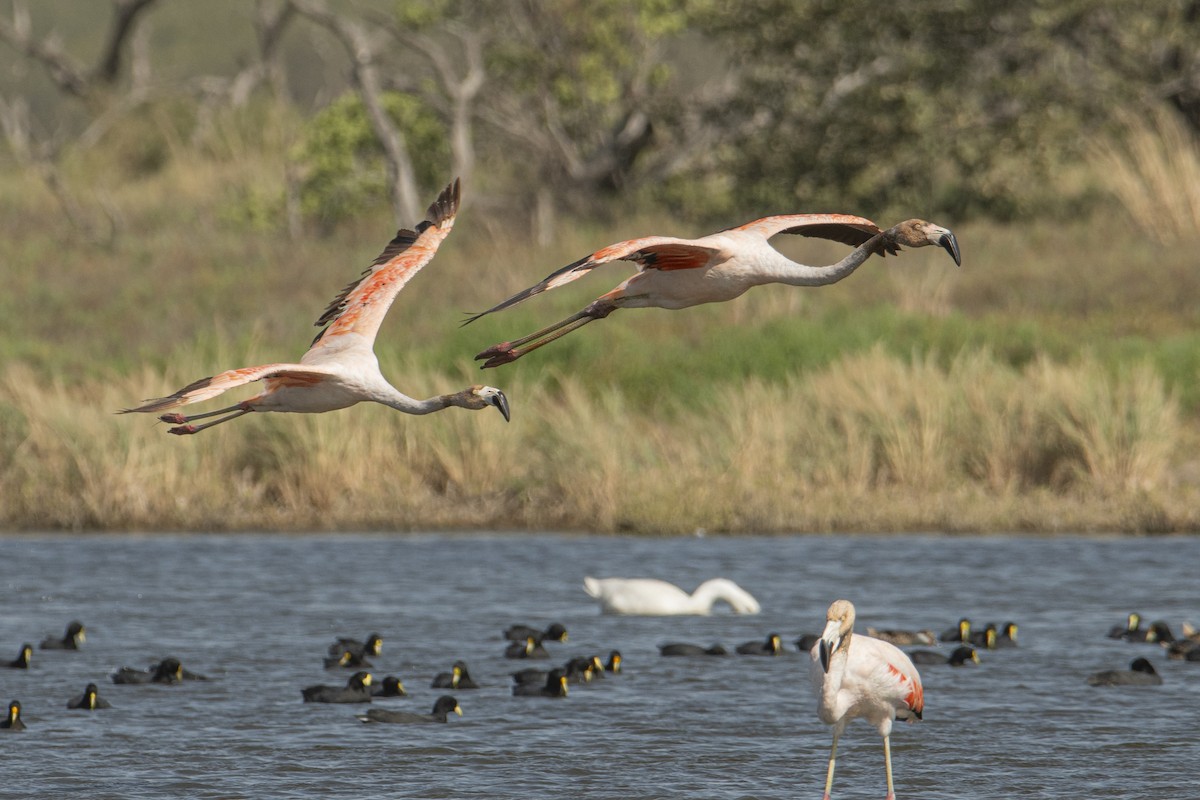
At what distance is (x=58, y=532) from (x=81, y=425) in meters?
1.17

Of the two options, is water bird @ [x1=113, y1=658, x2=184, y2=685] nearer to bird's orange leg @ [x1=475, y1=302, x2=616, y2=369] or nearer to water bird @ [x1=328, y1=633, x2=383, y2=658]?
water bird @ [x1=328, y1=633, x2=383, y2=658]

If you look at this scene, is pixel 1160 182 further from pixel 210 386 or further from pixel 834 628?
pixel 210 386

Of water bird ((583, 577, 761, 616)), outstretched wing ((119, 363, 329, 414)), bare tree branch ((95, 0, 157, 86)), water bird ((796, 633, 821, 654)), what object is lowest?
water bird ((796, 633, 821, 654))

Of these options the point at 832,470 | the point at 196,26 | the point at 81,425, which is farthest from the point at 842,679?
the point at 196,26

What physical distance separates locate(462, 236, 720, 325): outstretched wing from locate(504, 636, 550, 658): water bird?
6979 mm

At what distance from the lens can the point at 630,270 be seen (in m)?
29.6

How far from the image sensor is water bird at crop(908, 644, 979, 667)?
15.5 metres

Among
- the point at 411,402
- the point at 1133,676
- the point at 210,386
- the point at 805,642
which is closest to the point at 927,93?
the point at 805,642

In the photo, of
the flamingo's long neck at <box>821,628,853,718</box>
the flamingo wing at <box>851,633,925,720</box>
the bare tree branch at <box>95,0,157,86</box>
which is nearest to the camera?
the flamingo's long neck at <box>821,628,853,718</box>

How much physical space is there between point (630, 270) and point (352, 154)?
668 centimetres

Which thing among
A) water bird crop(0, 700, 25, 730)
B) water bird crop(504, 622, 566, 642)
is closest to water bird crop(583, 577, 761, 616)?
water bird crop(504, 622, 566, 642)

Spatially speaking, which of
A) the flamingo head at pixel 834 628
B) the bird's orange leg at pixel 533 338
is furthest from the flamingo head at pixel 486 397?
the flamingo head at pixel 834 628

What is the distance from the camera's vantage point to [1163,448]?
69.1 feet

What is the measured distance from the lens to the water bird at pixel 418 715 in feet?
45.8
